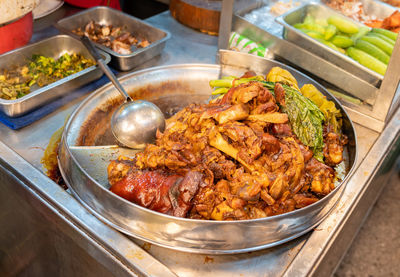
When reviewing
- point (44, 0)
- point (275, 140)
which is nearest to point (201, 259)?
point (275, 140)

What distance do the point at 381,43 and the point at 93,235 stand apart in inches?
85.7

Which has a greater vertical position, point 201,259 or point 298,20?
point 298,20

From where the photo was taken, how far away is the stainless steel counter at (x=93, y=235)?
1.50m

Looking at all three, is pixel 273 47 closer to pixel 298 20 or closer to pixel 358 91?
pixel 298 20

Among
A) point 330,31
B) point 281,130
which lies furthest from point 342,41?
point 281,130

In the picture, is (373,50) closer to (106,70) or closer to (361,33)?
(361,33)

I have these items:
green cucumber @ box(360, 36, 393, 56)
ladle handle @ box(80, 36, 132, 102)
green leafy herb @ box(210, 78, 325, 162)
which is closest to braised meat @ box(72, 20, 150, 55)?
ladle handle @ box(80, 36, 132, 102)

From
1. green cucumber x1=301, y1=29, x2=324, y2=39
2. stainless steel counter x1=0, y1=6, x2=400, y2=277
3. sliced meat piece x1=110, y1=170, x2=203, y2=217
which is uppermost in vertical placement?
green cucumber x1=301, y1=29, x2=324, y2=39

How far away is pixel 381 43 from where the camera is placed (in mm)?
2467

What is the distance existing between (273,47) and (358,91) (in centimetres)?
70

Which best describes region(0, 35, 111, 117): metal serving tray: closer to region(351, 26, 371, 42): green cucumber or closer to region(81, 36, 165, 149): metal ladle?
region(81, 36, 165, 149): metal ladle

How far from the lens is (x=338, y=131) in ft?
6.63

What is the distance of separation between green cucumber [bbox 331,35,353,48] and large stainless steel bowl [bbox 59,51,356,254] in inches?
21.7

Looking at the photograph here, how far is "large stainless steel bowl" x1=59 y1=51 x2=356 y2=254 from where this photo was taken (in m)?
1.38
